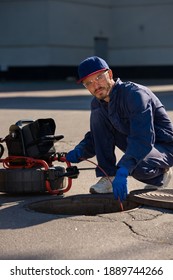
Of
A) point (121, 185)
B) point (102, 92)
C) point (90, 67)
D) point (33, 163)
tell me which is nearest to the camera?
point (121, 185)

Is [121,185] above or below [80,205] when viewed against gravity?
above

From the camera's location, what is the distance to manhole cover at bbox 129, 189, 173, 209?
200 inches

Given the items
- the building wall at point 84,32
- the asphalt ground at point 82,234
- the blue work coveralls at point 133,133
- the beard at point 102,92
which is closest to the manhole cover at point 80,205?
the asphalt ground at point 82,234

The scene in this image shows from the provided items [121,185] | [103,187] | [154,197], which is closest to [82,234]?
[121,185]

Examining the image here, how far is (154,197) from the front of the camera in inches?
205

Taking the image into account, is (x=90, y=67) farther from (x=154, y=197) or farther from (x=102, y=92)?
(x=154, y=197)

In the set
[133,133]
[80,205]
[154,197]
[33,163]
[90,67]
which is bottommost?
[80,205]

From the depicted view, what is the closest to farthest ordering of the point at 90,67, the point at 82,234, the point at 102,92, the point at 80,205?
the point at 82,234 → the point at 90,67 → the point at 102,92 → the point at 80,205

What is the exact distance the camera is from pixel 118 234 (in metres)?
4.54

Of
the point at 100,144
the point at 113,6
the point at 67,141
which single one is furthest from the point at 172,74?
the point at 100,144

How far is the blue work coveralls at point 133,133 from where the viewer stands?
4977mm

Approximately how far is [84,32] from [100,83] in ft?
91.6
